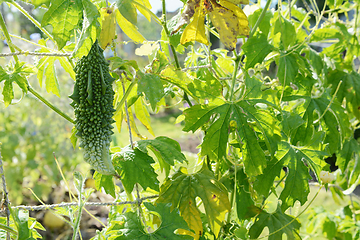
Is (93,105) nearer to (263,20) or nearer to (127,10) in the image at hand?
(127,10)

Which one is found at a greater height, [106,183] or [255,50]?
[255,50]

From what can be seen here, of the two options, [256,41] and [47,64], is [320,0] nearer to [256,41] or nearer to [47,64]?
[256,41]

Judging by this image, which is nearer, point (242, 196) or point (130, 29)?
point (130, 29)

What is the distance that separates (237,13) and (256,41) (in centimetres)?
31

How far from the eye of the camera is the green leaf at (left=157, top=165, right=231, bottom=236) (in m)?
1.08

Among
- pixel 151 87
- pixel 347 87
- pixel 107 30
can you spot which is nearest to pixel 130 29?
pixel 107 30

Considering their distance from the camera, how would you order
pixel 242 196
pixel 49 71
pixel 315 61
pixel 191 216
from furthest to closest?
1. pixel 315 61
2. pixel 242 196
3. pixel 49 71
4. pixel 191 216

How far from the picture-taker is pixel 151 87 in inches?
36.8

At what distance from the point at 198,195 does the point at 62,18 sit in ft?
2.51

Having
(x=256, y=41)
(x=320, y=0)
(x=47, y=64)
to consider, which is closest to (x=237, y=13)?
(x=256, y=41)

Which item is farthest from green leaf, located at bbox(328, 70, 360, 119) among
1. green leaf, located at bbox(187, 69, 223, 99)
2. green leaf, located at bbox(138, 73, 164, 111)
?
green leaf, located at bbox(138, 73, 164, 111)

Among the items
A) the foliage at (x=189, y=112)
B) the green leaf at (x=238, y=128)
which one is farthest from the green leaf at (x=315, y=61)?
the green leaf at (x=238, y=128)

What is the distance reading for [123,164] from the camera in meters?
1.04

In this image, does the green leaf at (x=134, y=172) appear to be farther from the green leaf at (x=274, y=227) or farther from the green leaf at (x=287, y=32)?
the green leaf at (x=287, y=32)
